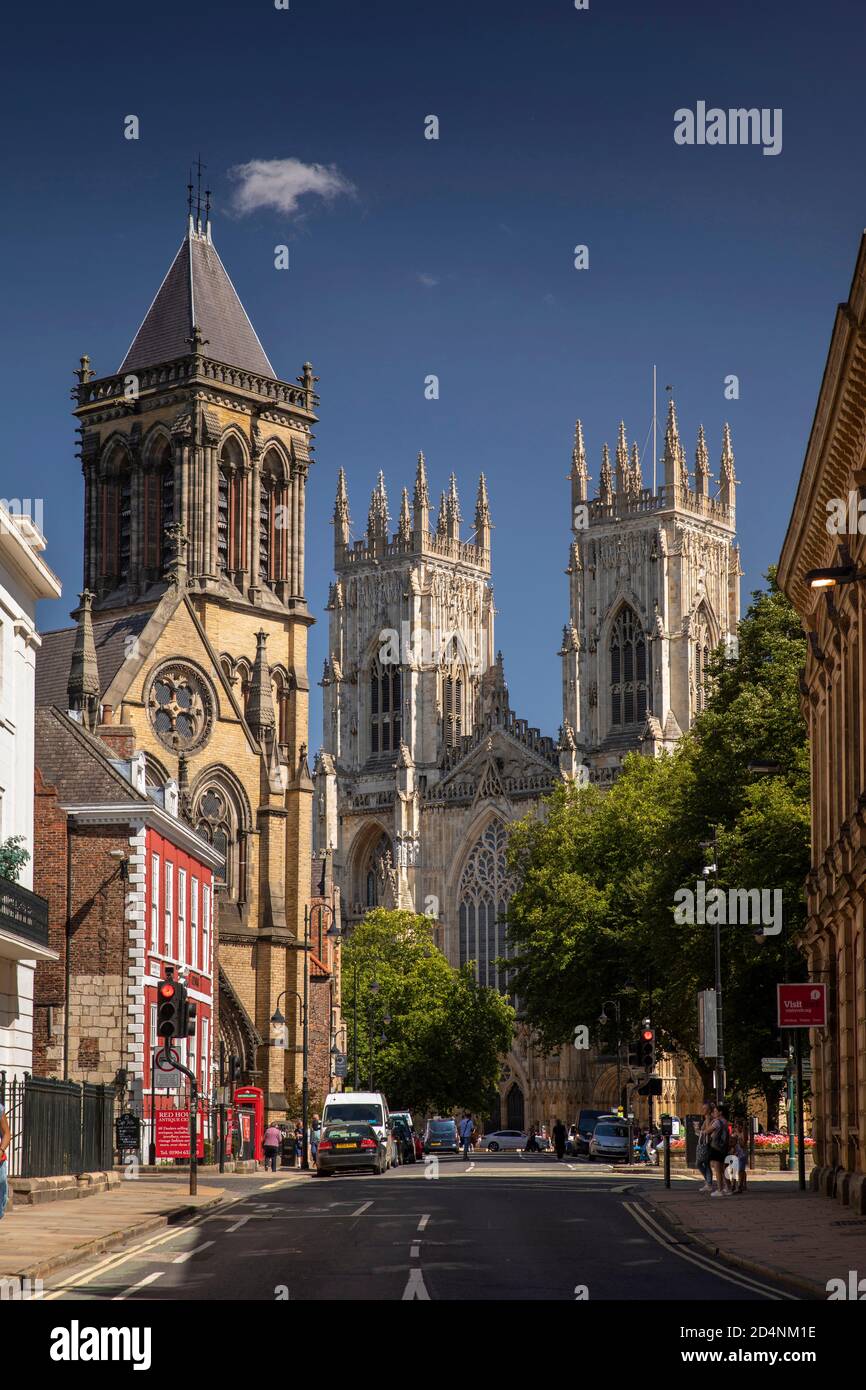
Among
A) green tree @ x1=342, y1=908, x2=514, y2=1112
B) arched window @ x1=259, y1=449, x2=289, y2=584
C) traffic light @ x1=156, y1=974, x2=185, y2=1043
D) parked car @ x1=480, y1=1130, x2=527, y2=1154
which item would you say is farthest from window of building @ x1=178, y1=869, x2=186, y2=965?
parked car @ x1=480, y1=1130, x2=527, y2=1154

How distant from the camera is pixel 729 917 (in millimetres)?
44156

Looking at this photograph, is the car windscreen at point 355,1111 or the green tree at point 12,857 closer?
the green tree at point 12,857

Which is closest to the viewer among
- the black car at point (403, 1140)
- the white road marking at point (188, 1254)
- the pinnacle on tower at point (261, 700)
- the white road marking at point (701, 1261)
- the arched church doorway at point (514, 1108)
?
the white road marking at point (701, 1261)

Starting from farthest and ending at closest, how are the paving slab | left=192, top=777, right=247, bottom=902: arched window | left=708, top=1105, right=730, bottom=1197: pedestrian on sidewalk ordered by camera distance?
left=192, top=777, right=247, bottom=902: arched window, left=708, top=1105, right=730, bottom=1197: pedestrian on sidewalk, the paving slab

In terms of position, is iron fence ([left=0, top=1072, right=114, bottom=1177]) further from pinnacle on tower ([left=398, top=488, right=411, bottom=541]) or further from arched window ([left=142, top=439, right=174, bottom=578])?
pinnacle on tower ([left=398, top=488, right=411, bottom=541])

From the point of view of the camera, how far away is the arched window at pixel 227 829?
68.1 metres

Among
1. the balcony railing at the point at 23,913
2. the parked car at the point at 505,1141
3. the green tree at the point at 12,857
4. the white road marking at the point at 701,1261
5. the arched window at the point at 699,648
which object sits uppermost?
the arched window at the point at 699,648

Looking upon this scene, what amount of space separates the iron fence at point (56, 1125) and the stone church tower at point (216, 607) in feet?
90.5

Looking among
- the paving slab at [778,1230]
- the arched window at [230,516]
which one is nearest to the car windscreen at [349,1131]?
the paving slab at [778,1230]

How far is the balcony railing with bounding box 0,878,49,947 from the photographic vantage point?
3020cm

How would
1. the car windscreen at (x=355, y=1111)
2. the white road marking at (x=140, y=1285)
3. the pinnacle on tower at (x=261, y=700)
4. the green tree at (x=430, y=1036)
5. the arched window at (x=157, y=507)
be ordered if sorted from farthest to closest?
the green tree at (x=430, y=1036)
the arched window at (x=157, y=507)
the pinnacle on tower at (x=261, y=700)
the car windscreen at (x=355, y=1111)
the white road marking at (x=140, y=1285)

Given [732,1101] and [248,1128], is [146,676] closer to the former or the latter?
[248,1128]

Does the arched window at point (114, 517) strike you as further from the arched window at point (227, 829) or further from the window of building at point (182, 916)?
the window of building at point (182, 916)

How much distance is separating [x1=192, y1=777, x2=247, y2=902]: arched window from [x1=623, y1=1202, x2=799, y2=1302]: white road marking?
3972cm
